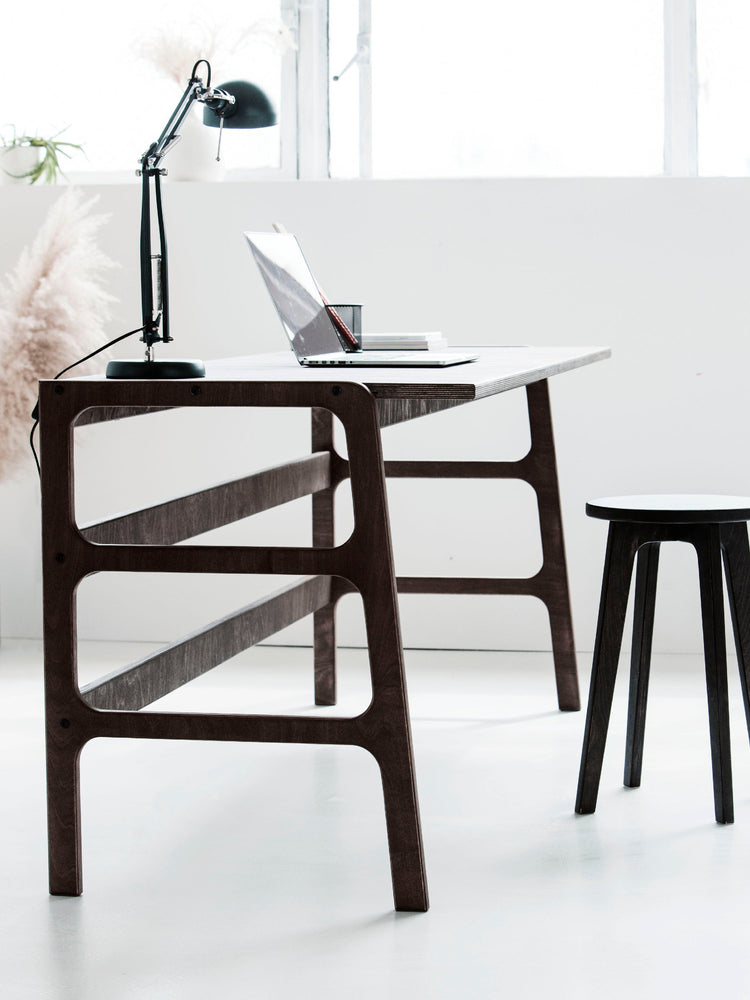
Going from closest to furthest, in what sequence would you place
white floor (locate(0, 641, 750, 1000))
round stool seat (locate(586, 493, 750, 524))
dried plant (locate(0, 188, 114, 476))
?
white floor (locate(0, 641, 750, 1000))
round stool seat (locate(586, 493, 750, 524))
dried plant (locate(0, 188, 114, 476))

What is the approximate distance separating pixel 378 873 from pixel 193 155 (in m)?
2.29

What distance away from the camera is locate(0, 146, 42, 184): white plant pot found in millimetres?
3766

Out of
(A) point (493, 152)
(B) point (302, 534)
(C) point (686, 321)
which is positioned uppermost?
(A) point (493, 152)

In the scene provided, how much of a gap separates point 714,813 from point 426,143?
217cm

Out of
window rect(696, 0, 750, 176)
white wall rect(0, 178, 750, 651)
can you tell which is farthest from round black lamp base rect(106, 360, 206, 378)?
window rect(696, 0, 750, 176)

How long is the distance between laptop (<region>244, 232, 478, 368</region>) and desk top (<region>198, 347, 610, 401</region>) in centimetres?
3

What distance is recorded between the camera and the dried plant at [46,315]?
3340mm

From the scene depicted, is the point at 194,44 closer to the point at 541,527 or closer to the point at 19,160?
the point at 19,160

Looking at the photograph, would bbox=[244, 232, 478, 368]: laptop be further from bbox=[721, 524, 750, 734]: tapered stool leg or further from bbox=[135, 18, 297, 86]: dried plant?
bbox=[135, 18, 297, 86]: dried plant

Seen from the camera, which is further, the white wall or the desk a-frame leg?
the white wall

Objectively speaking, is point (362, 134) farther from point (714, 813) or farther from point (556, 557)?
point (714, 813)

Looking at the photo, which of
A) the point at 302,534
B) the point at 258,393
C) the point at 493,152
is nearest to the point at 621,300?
the point at 493,152

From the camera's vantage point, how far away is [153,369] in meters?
1.83

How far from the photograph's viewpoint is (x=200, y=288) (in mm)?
3605
